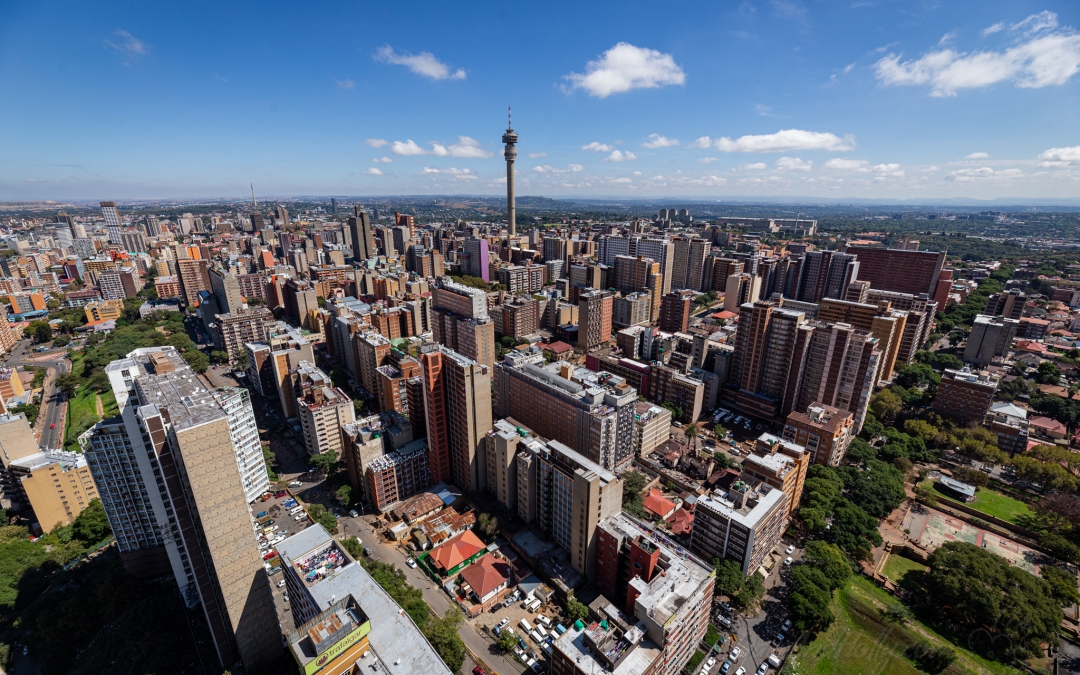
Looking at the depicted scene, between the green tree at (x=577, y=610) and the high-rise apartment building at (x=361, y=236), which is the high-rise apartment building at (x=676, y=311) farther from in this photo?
the high-rise apartment building at (x=361, y=236)

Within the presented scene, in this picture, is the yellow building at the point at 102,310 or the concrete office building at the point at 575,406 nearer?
the concrete office building at the point at 575,406

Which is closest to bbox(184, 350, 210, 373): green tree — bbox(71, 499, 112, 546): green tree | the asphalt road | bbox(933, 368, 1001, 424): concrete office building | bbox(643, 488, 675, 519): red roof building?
the asphalt road

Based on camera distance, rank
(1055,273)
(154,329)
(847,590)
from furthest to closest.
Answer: (1055,273) → (154,329) → (847,590)

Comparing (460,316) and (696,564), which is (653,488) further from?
(460,316)

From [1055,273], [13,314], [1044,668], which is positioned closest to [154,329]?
[13,314]

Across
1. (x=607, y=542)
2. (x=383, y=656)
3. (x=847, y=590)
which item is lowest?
(x=847, y=590)

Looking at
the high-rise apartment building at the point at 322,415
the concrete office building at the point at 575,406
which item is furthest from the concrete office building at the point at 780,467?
the high-rise apartment building at the point at 322,415

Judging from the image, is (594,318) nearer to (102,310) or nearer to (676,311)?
(676,311)
